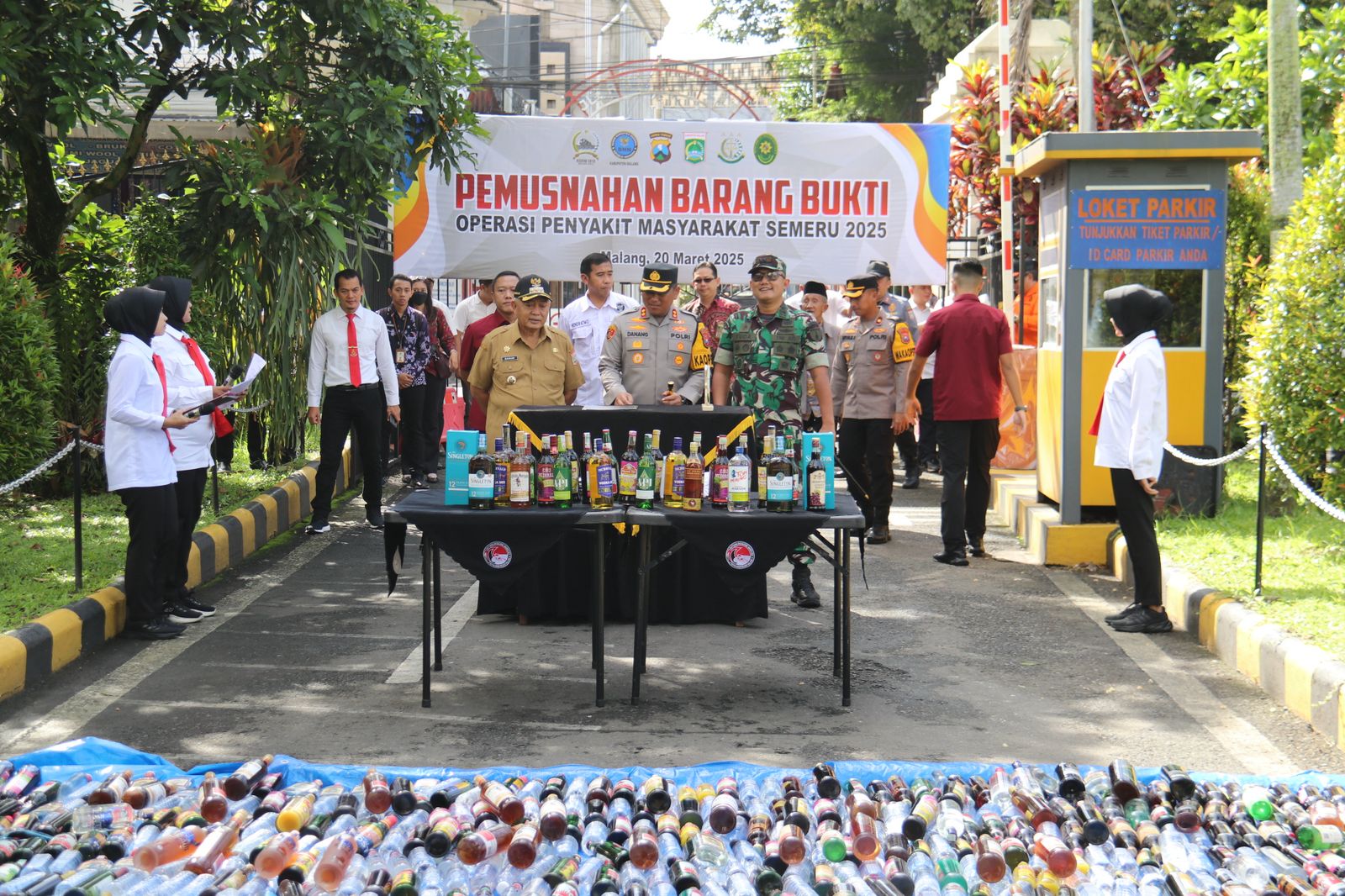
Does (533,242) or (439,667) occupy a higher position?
(533,242)

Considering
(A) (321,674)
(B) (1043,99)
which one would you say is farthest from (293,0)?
(B) (1043,99)

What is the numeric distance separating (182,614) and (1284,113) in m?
8.24

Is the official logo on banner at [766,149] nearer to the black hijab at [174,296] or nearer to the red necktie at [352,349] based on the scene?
the red necktie at [352,349]

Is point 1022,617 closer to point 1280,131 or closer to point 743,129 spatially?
point 1280,131

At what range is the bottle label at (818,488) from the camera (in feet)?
20.7

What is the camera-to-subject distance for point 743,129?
1306 cm

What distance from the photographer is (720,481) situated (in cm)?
636

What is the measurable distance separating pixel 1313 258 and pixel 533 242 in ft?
21.2

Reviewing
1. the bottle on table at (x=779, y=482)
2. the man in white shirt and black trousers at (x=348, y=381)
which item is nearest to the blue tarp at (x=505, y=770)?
the bottle on table at (x=779, y=482)

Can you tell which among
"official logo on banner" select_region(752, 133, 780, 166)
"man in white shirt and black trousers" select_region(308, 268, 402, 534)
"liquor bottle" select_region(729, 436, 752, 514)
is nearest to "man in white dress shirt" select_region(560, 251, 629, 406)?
"man in white shirt and black trousers" select_region(308, 268, 402, 534)

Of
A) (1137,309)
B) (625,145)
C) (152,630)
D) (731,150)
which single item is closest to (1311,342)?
(1137,309)

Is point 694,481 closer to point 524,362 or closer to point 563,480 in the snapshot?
point 563,480

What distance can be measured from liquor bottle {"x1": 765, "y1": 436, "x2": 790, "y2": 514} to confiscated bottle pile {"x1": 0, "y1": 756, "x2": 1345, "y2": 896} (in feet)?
4.85

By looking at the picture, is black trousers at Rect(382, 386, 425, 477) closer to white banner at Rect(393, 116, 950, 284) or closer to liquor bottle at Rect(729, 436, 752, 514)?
white banner at Rect(393, 116, 950, 284)
